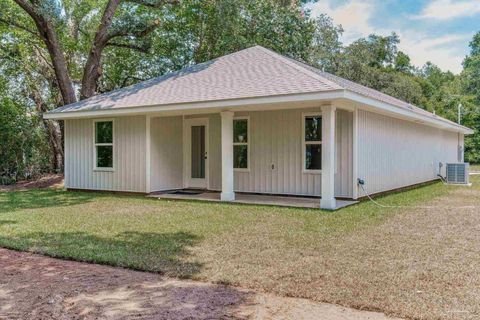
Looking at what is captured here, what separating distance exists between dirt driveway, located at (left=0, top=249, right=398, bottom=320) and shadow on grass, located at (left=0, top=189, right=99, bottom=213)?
17.2 feet

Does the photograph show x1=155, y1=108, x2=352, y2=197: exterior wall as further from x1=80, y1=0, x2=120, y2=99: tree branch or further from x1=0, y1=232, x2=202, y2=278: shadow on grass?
x1=80, y1=0, x2=120, y2=99: tree branch

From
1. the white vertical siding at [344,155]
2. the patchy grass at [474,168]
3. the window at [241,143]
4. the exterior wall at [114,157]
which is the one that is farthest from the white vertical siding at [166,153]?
the patchy grass at [474,168]

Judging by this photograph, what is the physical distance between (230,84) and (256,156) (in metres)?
2.01

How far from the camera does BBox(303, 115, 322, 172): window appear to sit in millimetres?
10188

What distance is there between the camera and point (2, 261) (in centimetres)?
488

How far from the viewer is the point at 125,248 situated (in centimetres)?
532

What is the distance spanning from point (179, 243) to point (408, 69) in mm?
44425

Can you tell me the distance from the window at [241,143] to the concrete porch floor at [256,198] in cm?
82

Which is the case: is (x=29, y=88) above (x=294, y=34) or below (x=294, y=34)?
below

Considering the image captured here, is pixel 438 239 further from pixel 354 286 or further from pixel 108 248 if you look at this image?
pixel 108 248

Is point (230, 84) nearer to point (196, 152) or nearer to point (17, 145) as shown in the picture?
point (196, 152)

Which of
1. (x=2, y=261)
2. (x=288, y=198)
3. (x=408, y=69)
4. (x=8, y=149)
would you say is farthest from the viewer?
(x=408, y=69)

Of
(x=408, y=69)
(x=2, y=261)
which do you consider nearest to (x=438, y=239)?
(x=2, y=261)

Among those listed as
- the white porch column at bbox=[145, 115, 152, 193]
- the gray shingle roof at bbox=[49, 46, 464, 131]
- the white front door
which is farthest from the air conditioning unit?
the white porch column at bbox=[145, 115, 152, 193]
